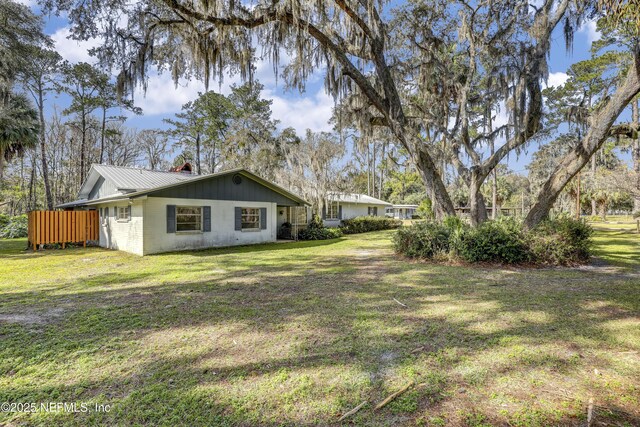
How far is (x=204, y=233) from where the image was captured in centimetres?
1173

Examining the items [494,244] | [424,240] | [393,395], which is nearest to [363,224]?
[424,240]

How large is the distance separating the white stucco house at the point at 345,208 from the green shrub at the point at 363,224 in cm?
→ 87

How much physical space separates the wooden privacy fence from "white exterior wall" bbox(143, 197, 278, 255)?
5051 millimetres

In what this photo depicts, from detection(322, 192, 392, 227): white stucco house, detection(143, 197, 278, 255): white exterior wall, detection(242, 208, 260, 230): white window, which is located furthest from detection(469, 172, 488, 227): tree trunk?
detection(322, 192, 392, 227): white stucco house

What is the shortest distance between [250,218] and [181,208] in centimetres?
303

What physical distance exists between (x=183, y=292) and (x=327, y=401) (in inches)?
156

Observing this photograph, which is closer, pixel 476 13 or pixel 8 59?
pixel 476 13

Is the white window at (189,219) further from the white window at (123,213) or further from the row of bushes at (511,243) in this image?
the row of bushes at (511,243)

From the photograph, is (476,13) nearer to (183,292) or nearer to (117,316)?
(183,292)

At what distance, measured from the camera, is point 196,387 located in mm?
2398

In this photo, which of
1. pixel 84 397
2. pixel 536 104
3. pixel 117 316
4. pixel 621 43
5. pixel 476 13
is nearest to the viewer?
pixel 84 397

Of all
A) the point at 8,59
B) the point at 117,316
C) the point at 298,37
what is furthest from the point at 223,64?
the point at 8,59

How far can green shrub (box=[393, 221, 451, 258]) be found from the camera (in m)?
8.34

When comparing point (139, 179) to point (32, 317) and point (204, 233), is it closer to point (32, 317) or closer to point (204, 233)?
point (204, 233)
